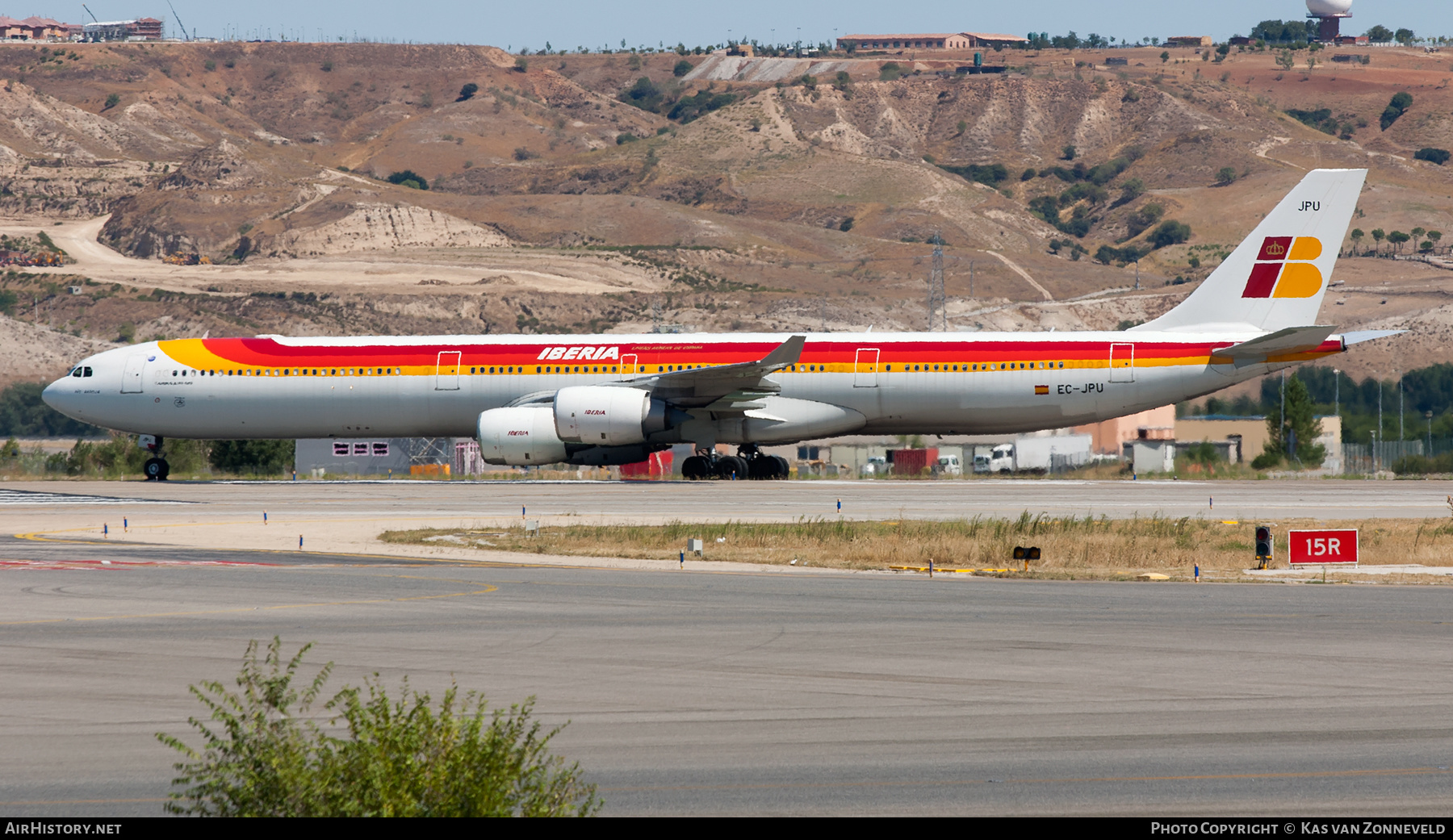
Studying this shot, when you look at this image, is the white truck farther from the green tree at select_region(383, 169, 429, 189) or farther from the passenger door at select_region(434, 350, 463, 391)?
the green tree at select_region(383, 169, 429, 189)

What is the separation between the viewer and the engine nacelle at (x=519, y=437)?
39.1 m

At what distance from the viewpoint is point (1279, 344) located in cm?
3859

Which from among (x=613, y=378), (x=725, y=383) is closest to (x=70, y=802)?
(x=725, y=383)

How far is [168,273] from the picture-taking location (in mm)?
131750

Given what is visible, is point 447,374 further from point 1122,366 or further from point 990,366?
point 1122,366

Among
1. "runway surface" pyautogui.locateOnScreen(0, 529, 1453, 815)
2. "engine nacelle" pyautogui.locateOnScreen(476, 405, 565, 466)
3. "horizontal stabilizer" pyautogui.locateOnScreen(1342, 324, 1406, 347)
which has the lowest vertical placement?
"runway surface" pyautogui.locateOnScreen(0, 529, 1453, 815)

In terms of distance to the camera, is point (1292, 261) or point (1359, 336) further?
point (1292, 261)

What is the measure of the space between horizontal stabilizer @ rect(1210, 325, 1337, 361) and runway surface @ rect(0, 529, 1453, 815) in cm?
1973

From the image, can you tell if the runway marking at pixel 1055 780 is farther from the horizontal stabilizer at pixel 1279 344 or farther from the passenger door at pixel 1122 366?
the passenger door at pixel 1122 366

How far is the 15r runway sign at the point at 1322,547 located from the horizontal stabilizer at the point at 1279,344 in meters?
16.4

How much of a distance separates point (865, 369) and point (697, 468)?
20.0 ft

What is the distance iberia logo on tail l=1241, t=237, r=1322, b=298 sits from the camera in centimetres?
4094

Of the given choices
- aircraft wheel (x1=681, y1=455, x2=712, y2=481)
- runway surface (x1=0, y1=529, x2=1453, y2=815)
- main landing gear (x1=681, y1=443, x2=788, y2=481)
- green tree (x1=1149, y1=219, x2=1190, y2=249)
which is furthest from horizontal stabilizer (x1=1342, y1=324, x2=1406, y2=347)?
green tree (x1=1149, y1=219, x2=1190, y2=249)

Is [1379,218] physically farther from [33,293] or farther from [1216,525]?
[1216,525]
